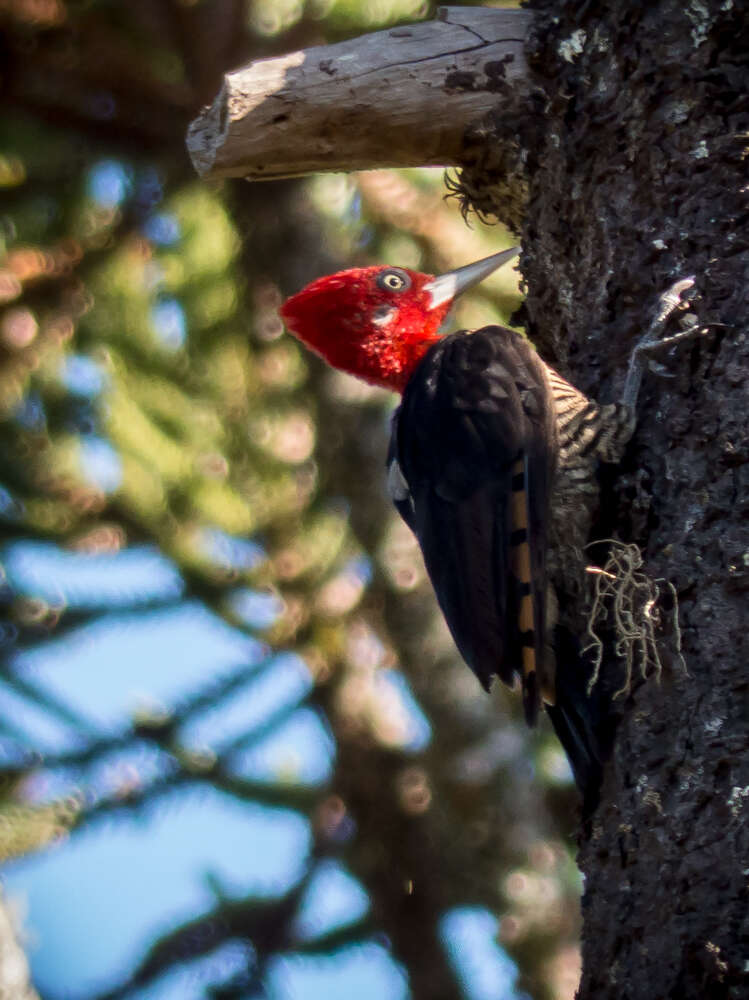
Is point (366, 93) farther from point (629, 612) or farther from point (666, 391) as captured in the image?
point (629, 612)

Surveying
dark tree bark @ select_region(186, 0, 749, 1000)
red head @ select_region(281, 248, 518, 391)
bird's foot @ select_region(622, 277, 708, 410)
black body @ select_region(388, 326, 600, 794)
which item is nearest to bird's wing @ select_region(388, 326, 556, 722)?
black body @ select_region(388, 326, 600, 794)

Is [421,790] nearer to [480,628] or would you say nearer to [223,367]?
[480,628]

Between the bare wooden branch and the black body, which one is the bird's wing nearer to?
the black body

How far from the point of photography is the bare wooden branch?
3275mm

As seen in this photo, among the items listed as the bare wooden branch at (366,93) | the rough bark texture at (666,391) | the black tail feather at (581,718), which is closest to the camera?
the rough bark texture at (666,391)

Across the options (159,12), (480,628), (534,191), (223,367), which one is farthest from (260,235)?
(480,628)

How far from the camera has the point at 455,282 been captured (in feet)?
12.9

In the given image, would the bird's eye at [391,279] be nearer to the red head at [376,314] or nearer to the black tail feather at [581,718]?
the red head at [376,314]

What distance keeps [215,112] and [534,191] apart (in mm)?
889

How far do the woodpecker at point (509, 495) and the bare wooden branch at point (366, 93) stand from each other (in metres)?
0.62

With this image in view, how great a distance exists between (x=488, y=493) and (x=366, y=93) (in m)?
1.15

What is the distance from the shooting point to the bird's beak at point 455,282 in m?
3.90

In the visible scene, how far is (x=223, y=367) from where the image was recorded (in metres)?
4.00

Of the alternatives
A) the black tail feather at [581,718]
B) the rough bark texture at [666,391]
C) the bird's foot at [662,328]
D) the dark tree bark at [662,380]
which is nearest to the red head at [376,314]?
the dark tree bark at [662,380]
